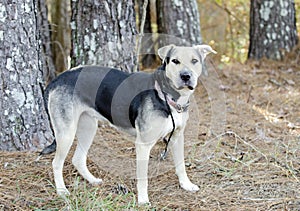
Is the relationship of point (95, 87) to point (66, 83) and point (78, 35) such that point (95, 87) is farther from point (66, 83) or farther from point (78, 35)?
point (78, 35)

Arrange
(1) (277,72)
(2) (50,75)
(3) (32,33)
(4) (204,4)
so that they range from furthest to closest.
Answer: (4) (204,4)
(1) (277,72)
(2) (50,75)
(3) (32,33)

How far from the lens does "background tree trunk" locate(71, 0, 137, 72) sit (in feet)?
20.1

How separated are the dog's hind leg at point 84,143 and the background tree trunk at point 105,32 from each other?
1553 millimetres

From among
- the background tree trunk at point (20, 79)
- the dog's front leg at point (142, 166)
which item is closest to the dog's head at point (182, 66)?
the dog's front leg at point (142, 166)

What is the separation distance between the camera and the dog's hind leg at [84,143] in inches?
190

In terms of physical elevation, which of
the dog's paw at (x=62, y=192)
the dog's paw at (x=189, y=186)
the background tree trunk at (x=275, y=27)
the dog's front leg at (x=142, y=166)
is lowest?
the dog's paw at (x=189, y=186)

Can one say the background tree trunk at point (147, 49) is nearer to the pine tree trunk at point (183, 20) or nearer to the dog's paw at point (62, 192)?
the pine tree trunk at point (183, 20)

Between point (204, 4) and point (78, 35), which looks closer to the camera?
point (78, 35)

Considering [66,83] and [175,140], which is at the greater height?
[66,83]

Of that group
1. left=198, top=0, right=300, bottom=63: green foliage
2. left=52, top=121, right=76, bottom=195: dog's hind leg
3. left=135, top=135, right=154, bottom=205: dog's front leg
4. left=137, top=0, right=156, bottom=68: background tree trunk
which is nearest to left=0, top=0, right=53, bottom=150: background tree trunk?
left=52, top=121, right=76, bottom=195: dog's hind leg

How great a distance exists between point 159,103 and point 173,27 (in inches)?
172

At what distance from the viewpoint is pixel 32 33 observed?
17.2 ft

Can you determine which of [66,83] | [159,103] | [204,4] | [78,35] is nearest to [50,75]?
[78,35]

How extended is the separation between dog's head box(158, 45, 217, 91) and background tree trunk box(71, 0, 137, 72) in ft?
6.50
